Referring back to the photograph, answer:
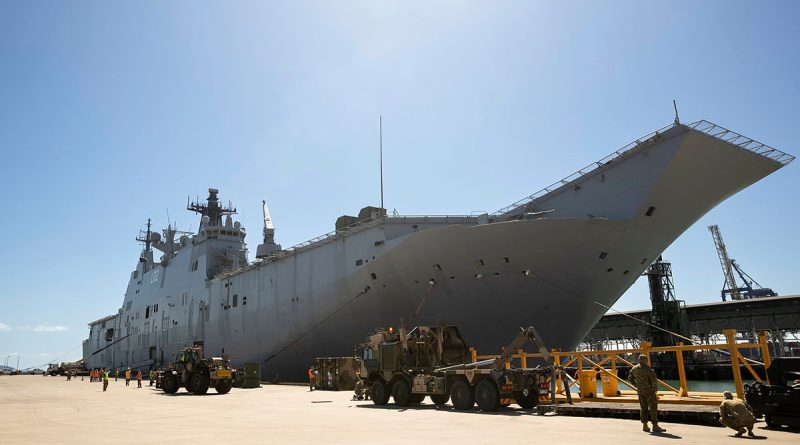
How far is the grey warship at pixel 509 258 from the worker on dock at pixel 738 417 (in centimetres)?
1041

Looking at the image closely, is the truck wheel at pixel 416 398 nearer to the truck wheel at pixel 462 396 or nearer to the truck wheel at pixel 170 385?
the truck wheel at pixel 462 396

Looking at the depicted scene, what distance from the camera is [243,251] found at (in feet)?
129

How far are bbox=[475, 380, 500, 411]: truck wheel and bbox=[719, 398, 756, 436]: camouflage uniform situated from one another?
433 cm

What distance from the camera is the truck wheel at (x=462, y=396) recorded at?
11.8 m

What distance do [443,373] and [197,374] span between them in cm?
1159

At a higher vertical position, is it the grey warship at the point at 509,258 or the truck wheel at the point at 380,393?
the grey warship at the point at 509,258

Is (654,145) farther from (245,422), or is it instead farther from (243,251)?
(243,251)

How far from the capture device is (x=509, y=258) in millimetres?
19250

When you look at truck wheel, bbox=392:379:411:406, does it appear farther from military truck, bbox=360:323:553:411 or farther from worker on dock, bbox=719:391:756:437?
worker on dock, bbox=719:391:756:437

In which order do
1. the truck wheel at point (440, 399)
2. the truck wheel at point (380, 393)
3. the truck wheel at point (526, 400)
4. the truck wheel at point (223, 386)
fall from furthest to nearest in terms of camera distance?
1. the truck wheel at point (223, 386)
2. the truck wheel at point (380, 393)
3. the truck wheel at point (440, 399)
4. the truck wheel at point (526, 400)

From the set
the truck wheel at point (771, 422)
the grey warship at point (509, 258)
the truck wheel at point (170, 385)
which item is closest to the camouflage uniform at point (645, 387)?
the truck wheel at point (771, 422)

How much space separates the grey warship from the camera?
17875 mm

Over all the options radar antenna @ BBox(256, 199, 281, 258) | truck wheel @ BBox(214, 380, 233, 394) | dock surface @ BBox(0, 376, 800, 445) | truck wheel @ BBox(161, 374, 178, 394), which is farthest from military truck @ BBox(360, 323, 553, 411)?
radar antenna @ BBox(256, 199, 281, 258)

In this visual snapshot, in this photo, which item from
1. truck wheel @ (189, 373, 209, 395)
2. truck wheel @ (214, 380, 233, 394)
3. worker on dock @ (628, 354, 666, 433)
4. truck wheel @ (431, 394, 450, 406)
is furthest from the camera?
truck wheel @ (214, 380, 233, 394)
